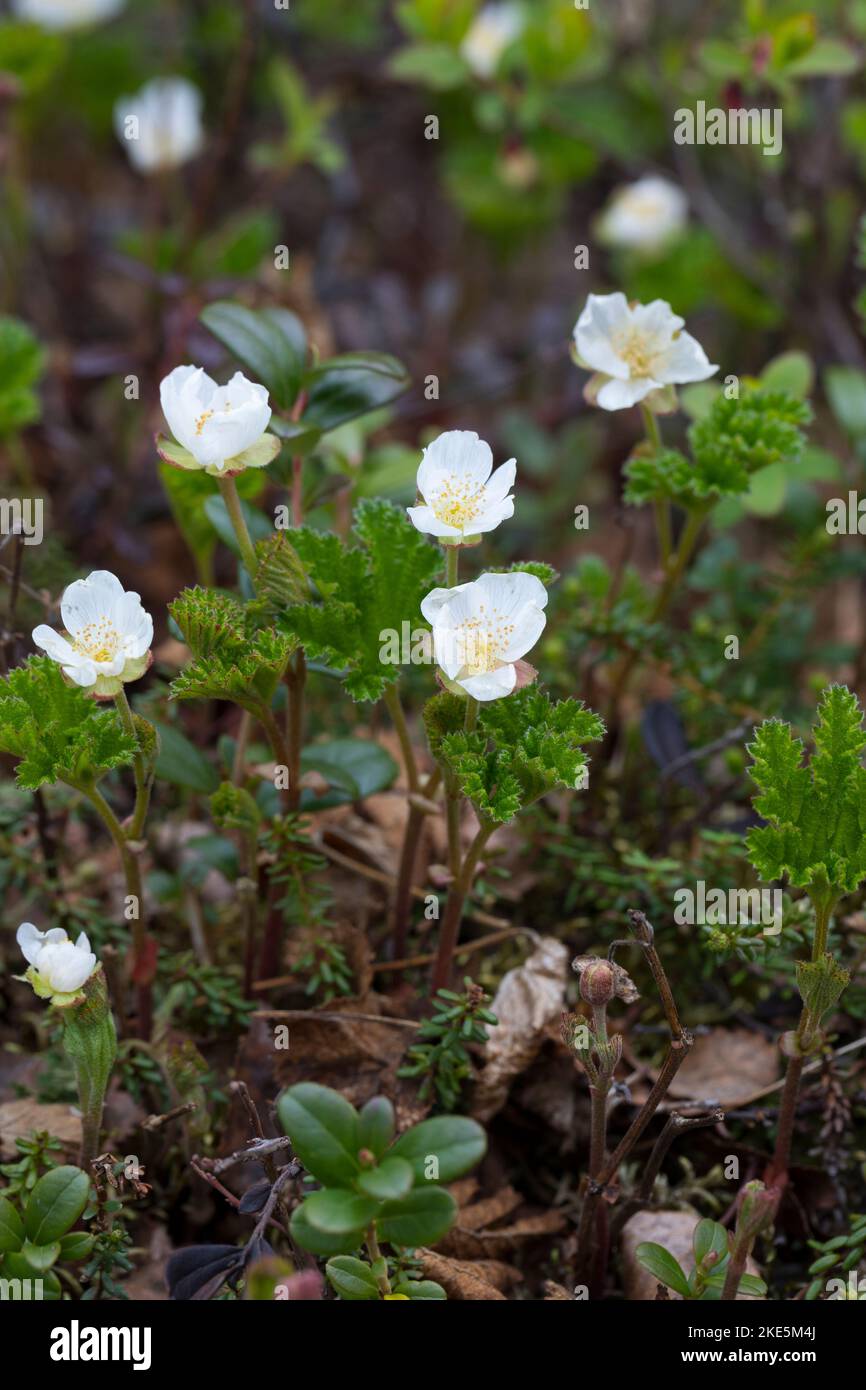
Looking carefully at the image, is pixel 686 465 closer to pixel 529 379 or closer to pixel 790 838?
pixel 790 838

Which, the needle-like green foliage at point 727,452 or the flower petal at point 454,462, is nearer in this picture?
the flower petal at point 454,462

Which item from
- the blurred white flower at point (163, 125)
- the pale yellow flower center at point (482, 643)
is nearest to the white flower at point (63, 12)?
the blurred white flower at point (163, 125)

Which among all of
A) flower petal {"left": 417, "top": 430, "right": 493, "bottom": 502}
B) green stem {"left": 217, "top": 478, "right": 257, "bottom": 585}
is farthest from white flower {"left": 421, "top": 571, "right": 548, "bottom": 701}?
green stem {"left": 217, "top": 478, "right": 257, "bottom": 585}

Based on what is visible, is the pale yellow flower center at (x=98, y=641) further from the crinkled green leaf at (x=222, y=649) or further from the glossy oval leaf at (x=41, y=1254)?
the glossy oval leaf at (x=41, y=1254)

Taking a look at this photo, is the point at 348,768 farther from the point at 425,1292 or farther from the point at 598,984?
the point at 425,1292

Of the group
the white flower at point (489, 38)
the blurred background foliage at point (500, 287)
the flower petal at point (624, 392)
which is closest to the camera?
the flower petal at point (624, 392)

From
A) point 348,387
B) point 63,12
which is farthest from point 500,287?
point 348,387
